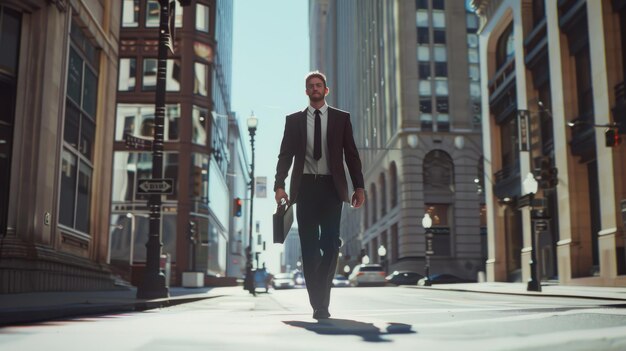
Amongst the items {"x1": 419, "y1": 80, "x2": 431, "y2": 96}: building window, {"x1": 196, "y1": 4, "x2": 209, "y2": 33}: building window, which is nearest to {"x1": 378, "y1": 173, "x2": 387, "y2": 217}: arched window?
{"x1": 419, "y1": 80, "x2": 431, "y2": 96}: building window

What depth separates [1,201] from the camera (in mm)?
16703

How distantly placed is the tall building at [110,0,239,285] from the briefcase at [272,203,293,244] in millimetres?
39035

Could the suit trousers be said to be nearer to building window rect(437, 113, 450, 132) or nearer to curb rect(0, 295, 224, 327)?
curb rect(0, 295, 224, 327)

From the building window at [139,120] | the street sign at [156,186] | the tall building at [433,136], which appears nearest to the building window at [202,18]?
the building window at [139,120]

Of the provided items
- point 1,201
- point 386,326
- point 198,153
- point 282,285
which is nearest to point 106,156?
point 1,201

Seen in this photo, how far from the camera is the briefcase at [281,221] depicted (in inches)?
238

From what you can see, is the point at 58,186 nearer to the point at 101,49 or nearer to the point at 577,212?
the point at 101,49

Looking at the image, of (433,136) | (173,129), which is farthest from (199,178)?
(433,136)

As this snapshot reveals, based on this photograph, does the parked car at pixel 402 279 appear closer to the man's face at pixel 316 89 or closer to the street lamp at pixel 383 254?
the street lamp at pixel 383 254

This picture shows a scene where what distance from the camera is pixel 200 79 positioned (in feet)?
162

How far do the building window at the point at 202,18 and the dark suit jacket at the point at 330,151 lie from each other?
149 ft

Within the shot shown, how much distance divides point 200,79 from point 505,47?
863 inches

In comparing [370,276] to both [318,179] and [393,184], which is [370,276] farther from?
[318,179]

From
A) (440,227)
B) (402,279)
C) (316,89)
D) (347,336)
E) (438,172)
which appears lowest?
(402,279)
